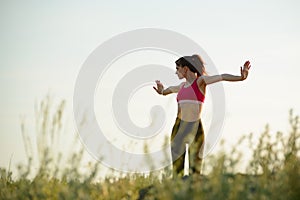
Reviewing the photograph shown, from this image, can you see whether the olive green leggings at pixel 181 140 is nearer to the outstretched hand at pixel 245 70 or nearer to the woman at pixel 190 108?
the woman at pixel 190 108

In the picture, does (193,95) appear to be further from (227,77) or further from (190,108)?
(227,77)

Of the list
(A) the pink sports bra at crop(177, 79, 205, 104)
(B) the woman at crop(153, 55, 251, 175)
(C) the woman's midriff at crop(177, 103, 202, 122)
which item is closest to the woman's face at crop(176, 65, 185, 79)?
(B) the woman at crop(153, 55, 251, 175)

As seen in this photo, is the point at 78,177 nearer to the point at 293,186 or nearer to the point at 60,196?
the point at 60,196

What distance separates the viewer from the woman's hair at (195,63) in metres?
8.48

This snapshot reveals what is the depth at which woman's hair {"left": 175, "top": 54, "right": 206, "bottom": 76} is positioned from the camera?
27.8 ft

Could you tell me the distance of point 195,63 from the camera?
27.9 ft

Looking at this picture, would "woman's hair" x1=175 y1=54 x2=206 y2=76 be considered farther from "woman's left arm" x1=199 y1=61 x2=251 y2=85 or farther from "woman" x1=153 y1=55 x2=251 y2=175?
"woman's left arm" x1=199 y1=61 x2=251 y2=85

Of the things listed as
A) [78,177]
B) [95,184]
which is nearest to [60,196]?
[78,177]

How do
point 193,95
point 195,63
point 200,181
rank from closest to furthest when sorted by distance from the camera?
1. point 200,181
2. point 193,95
3. point 195,63

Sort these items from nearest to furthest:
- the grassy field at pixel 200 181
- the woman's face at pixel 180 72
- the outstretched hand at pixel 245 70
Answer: the grassy field at pixel 200 181 < the outstretched hand at pixel 245 70 < the woman's face at pixel 180 72

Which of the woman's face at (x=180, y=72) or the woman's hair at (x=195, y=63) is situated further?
the woman's face at (x=180, y=72)

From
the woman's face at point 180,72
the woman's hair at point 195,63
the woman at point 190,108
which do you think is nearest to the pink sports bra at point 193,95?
the woman at point 190,108

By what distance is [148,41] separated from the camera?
28.2 feet

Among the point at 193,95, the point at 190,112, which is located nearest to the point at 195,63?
the point at 193,95
